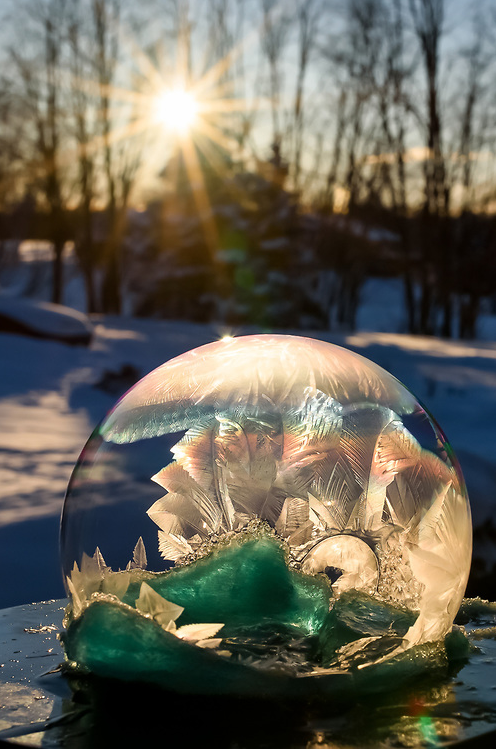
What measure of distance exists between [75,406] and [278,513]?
7.28 meters

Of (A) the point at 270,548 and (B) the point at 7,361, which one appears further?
(B) the point at 7,361

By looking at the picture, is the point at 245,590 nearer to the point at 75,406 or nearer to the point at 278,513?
the point at 278,513

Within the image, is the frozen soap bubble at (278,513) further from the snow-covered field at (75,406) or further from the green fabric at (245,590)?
the snow-covered field at (75,406)

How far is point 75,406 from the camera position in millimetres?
9391

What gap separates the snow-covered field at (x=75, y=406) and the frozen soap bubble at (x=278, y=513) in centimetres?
179

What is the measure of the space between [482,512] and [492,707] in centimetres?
320

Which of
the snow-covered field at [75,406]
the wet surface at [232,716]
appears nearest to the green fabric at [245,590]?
the wet surface at [232,716]

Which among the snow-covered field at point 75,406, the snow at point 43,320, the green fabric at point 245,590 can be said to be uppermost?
the snow at point 43,320

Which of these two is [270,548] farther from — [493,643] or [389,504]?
[493,643]

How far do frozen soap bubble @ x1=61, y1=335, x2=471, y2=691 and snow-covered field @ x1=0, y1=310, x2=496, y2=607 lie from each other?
1.79m

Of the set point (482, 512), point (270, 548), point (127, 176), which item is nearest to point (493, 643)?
point (270, 548)

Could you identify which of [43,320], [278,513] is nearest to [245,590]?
[278,513]

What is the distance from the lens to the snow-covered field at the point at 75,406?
454 cm

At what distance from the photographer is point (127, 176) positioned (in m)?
24.1
